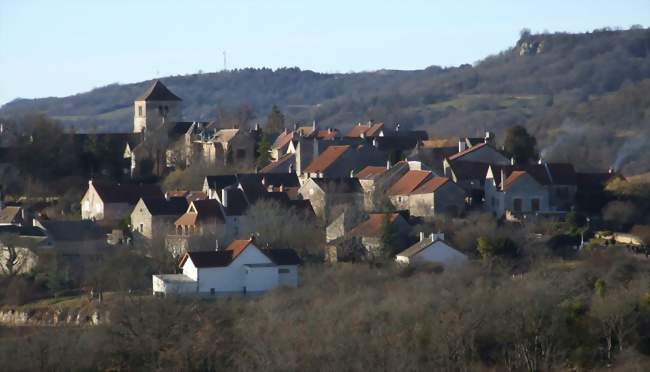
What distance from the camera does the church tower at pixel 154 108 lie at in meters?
59.4

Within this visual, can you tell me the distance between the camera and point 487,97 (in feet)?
378

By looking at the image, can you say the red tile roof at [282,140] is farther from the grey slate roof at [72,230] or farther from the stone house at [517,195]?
the stone house at [517,195]

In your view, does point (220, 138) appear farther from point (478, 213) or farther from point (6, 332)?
point (6, 332)

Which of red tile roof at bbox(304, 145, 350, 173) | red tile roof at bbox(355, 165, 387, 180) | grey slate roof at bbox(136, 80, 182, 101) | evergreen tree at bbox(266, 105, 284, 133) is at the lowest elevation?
red tile roof at bbox(355, 165, 387, 180)

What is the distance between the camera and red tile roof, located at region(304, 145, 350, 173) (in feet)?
155

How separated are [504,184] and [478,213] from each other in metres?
1.21

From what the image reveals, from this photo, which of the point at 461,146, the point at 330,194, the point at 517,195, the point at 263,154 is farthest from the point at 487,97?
the point at 517,195

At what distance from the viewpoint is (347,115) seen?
113875 mm

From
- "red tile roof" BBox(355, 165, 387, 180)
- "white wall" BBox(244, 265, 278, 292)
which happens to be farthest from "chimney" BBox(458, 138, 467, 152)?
"white wall" BBox(244, 265, 278, 292)

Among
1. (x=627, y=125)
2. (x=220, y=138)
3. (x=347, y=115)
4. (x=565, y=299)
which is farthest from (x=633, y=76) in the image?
(x=565, y=299)

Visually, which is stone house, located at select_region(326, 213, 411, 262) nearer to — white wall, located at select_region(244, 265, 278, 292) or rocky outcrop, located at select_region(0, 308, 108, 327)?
white wall, located at select_region(244, 265, 278, 292)

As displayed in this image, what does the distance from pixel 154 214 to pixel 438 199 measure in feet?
22.4

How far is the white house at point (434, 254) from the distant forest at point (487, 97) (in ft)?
46.9

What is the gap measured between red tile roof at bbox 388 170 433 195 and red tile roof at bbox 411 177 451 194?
A: 18cm
